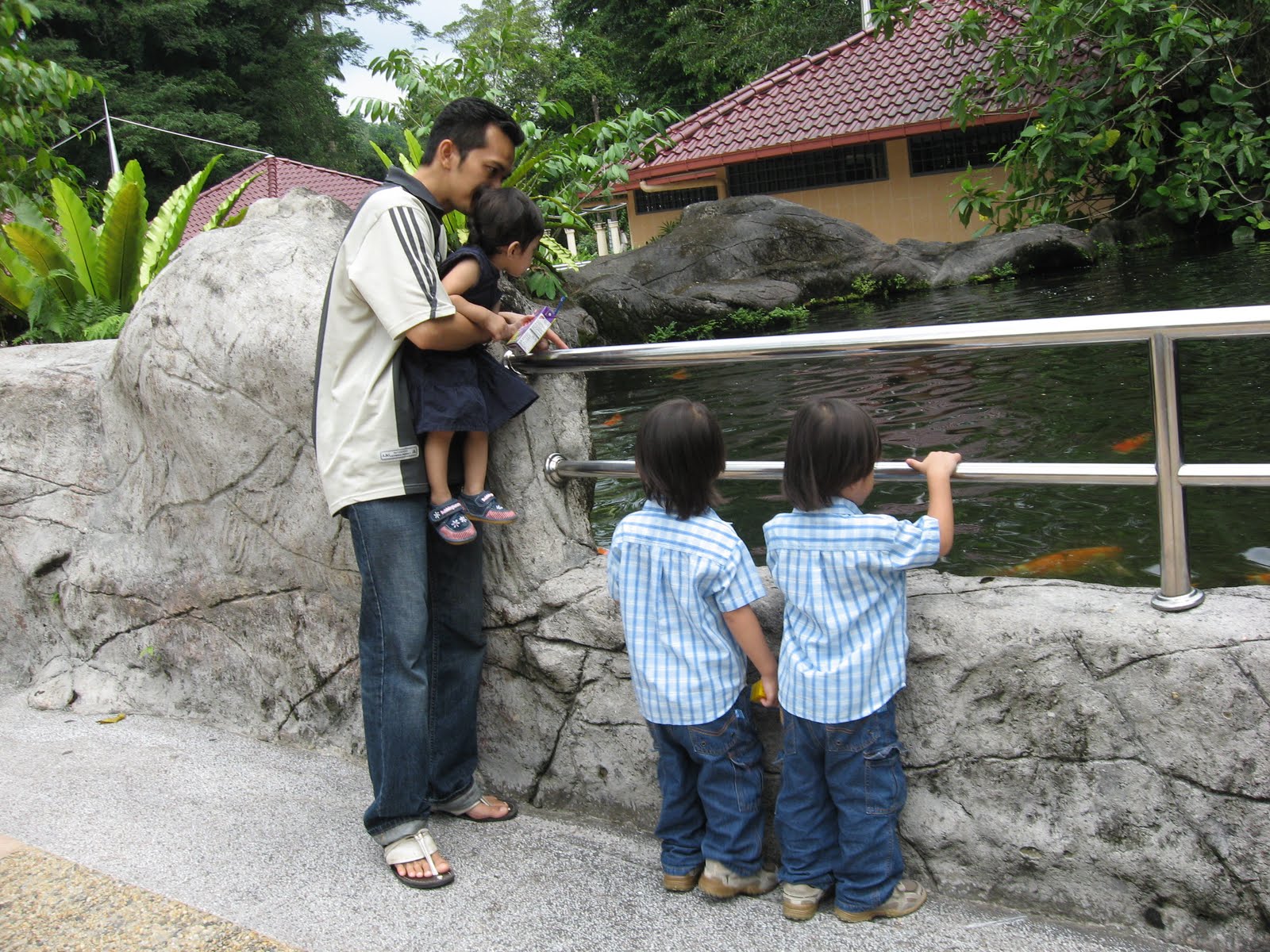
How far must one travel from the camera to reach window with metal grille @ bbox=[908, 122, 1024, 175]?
65.9 ft

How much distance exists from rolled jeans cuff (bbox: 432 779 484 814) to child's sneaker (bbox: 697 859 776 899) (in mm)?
769

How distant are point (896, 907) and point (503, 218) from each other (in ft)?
6.00

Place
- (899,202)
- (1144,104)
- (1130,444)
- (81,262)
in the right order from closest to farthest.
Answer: (1130,444) → (81,262) → (1144,104) → (899,202)

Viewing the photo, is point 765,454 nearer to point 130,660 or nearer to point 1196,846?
point 130,660

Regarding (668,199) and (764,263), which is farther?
(668,199)

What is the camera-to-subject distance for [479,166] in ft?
9.44

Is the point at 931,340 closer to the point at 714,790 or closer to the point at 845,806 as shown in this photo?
the point at 845,806

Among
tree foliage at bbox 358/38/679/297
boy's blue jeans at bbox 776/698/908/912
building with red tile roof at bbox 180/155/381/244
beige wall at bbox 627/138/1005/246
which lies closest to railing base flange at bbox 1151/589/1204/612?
boy's blue jeans at bbox 776/698/908/912

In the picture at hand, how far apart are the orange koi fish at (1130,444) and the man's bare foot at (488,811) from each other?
14.8 ft

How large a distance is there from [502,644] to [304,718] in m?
0.84

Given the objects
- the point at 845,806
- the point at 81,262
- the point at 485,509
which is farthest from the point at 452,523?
the point at 81,262

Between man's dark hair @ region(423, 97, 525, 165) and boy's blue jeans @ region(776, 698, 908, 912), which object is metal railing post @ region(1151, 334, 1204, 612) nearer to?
boy's blue jeans @ region(776, 698, 908, 912)

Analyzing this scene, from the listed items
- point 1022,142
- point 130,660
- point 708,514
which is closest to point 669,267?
point 1022,142

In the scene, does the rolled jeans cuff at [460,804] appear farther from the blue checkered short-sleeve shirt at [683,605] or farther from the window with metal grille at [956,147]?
the window with metal grille at [956,147]
